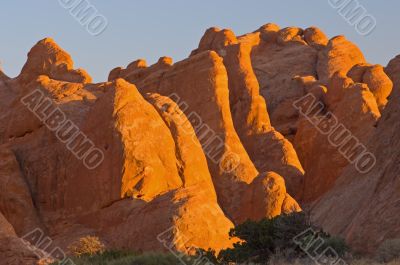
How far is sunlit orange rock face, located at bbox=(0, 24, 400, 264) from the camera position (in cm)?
3303

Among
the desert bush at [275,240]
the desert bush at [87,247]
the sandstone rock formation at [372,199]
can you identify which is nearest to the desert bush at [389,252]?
the desert bush at [275,240]

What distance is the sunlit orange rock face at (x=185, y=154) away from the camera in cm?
3303

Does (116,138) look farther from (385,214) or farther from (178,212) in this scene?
(385,214)

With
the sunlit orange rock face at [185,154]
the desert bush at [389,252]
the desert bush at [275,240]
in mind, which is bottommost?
the desert bush at [389,252]

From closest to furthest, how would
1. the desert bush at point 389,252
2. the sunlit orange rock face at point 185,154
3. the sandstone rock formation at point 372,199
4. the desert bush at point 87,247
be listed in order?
the desert bush at point 389,252 < the sandstone rock formation at point 372,199 < the desert bush at point 87,247 < the sunlit orange rock face at point 185,154

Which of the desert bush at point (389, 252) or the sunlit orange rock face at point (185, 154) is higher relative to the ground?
the sunlit orange rock face at point (185, 154)

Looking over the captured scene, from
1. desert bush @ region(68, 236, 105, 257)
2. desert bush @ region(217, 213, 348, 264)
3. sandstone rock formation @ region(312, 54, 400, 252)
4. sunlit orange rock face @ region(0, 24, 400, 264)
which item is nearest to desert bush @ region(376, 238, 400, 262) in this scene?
desert bush @ region(217, 213, 348, 264)

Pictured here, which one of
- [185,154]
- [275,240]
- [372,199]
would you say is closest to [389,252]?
[275,240]

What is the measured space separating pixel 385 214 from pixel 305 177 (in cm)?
2923

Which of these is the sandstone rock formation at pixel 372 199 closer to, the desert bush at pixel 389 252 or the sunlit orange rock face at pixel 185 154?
the sunlit orange rock face at pixel 185 154

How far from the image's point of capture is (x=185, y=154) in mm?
40969

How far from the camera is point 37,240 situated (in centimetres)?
3769

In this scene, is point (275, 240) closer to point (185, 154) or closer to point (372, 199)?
point (372, 199)

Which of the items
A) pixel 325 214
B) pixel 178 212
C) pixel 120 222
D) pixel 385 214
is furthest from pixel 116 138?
pixel 385 214
